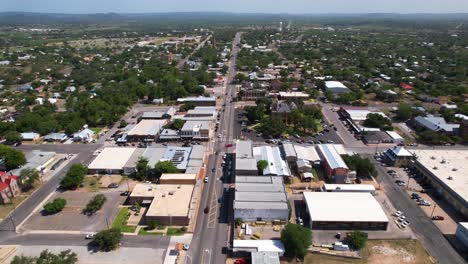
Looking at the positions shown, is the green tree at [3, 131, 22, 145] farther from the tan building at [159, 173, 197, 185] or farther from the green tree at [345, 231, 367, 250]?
the green tree at [345, 231, 367, 250]

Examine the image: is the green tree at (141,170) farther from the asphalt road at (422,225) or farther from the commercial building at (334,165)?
the asphalt road at (422,225)

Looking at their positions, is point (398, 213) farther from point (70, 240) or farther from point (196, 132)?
point (70, 240)

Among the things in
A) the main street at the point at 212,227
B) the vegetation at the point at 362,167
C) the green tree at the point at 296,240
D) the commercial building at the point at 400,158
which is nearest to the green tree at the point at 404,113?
the commercial building at the point at 400,158

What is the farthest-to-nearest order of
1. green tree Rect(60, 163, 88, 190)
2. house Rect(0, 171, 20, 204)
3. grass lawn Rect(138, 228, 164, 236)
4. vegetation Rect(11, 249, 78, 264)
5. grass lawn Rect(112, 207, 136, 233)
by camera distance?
green tree Rect(60, 163, 88, 190) → house Rect(0, 171, 20, 204) → grass lawn Rect(112, 207, 136, 233) → grass lawn Rect(138, 228, 164, 236) → vegetation Rect(11, 249, 78, 264)

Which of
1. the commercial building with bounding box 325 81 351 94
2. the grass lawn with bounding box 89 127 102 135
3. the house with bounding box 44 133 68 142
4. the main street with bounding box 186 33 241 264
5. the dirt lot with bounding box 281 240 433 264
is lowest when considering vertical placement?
the dirt lot with bounding box 281 240 433 264

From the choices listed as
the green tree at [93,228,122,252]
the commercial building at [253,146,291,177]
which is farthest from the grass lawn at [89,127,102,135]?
the green tree at [93,228,122,252]

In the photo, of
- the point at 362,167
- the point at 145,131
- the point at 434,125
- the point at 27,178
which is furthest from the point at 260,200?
the point at 434,125
